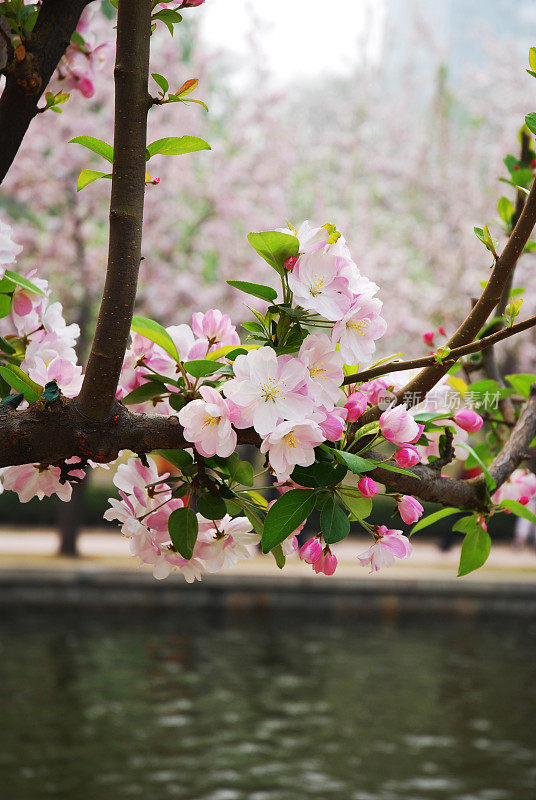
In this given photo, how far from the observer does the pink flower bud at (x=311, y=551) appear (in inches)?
54.0

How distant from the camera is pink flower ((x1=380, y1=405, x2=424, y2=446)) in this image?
1.27 m

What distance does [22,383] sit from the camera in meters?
1.29

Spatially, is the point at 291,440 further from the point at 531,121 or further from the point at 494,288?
the point at 531,121

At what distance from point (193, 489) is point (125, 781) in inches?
189

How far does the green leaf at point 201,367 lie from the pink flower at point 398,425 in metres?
0.23

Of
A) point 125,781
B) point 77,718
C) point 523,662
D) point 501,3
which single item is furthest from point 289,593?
point 501,3

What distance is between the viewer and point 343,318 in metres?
1.20

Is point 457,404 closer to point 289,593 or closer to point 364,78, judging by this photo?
point 289,593

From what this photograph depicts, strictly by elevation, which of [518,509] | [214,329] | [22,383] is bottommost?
[518,509]

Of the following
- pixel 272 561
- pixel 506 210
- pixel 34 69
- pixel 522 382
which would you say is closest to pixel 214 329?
pixel 34 69

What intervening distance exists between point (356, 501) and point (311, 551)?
0.46ft

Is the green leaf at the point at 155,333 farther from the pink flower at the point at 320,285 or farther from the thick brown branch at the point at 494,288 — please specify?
the thick brown branch at the point at 494,288

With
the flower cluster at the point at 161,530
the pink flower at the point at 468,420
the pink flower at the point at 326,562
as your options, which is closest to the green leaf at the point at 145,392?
the flower cluster at the point at 161,530

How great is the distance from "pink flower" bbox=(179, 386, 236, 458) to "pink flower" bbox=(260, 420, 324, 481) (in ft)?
0.17
